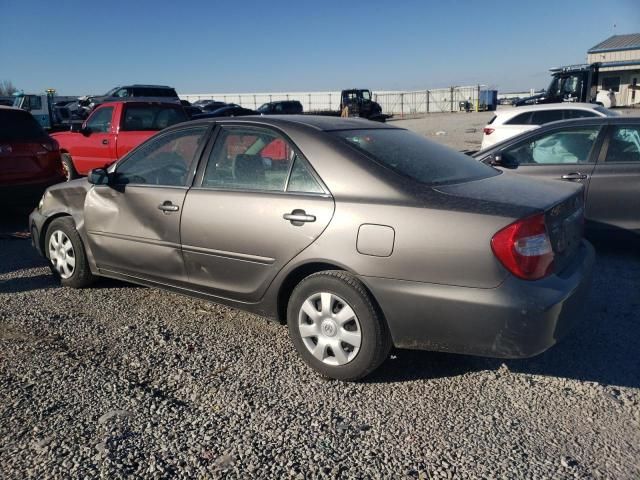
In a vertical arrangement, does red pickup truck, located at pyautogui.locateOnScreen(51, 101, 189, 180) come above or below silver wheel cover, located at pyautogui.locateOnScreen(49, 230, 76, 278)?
above

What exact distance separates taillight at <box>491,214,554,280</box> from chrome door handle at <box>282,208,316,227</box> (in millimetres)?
1065

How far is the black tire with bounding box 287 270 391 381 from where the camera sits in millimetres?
3193

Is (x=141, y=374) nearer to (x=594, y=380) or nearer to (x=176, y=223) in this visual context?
(x=176, y=223)

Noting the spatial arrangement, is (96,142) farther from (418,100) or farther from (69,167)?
(418,100)

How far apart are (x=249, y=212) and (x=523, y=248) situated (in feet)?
5.54

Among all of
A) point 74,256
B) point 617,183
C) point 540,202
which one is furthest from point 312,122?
point 617,183

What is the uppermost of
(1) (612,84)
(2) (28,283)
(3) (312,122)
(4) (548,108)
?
(1) (612,84)

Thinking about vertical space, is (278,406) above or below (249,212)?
below

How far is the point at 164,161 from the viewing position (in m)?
4.45

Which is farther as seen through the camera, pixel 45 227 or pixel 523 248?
pixel 45 227

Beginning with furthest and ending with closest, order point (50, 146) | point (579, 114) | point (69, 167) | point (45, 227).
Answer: point (69, 167)
point (579, 114)
point (50, 146)
point (45, 227)

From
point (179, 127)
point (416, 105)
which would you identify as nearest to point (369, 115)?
point (416, 105)

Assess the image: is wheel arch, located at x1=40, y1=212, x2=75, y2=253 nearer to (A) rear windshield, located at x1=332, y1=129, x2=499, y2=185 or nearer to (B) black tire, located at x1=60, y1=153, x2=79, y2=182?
(A) rear windshield, located at x1=332, y1=129, x2=499, y2=185

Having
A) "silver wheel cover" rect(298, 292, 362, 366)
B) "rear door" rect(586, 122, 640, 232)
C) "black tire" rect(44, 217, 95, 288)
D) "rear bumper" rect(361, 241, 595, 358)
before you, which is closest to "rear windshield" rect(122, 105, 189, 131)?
"black tire" rect(44, 217, 95, 288)
